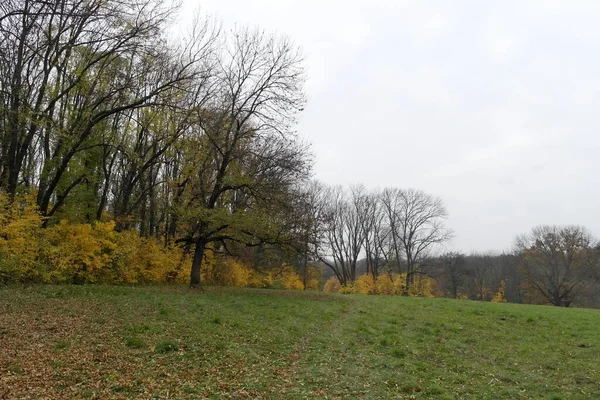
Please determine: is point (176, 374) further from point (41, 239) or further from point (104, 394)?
point (41, 239)

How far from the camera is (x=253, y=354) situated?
29.7 feet

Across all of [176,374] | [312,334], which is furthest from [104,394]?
[312,334]

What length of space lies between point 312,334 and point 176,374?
610 cm

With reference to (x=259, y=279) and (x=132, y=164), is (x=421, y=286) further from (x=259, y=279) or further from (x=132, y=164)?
(x=132, y=164)

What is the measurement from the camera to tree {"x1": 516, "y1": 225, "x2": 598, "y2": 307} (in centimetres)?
5191

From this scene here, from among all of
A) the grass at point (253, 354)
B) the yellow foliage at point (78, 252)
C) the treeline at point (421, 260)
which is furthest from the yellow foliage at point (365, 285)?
the grass at point (253, 354)

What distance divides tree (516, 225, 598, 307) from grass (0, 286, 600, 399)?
44891 millimetres

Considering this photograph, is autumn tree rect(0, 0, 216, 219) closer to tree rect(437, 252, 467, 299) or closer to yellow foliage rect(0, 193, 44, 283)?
yellow foliage rect(0, 193, 44, 283)

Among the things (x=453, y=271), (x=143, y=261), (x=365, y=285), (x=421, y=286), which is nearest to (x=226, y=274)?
(x=143, y=261)

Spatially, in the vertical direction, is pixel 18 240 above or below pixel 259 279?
above

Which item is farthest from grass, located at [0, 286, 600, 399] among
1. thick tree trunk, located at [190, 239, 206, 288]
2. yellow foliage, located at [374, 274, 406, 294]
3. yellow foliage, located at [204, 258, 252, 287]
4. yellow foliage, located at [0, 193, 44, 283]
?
yellow foliage, located at [374, 274, 406, 294]

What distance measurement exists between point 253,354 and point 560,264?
5859 centimetres

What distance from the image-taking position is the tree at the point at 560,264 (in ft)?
170

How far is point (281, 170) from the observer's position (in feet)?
71.9
